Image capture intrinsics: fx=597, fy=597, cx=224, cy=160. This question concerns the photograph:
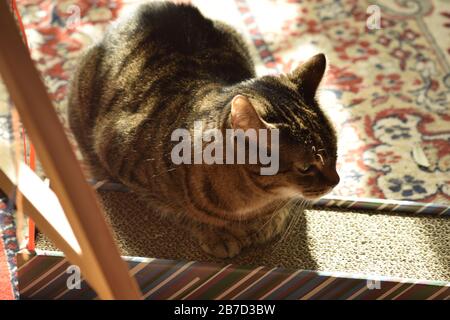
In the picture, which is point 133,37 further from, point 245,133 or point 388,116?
point 388,116

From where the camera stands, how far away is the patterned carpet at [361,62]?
1.60 m

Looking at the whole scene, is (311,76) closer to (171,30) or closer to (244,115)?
(244,115)

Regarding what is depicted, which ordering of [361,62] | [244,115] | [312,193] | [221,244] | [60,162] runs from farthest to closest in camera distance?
[361,62]
[221,244]
[312,193]
[244,115]
[60,162]

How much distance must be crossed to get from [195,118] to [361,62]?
3.07 feet

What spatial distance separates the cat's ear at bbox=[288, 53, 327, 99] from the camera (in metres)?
1.14

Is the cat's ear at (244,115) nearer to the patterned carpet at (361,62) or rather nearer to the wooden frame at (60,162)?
the wooden frame at (60,162)

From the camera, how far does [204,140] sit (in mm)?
1085

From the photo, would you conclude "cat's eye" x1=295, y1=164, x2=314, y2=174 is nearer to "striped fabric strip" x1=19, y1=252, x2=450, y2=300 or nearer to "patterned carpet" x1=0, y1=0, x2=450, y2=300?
"striped fabric strip" x1=19, y1=252, x2=450, y2=300

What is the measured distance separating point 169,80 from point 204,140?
0.24 m

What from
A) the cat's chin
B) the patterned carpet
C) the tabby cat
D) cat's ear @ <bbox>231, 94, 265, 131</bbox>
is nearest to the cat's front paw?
the tabby cat

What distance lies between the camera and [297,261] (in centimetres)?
124

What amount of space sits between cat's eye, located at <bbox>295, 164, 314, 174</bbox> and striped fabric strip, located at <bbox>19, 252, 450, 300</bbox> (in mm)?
201

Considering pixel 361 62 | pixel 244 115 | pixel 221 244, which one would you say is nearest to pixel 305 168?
pixel 244 115
